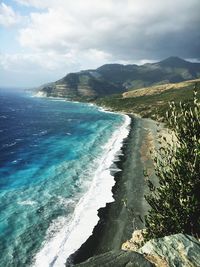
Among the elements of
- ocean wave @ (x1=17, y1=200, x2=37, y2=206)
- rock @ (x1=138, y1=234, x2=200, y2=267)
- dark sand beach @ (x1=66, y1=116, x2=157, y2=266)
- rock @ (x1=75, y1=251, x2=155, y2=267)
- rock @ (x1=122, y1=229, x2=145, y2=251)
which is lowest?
ocean wave @ (x1=17, y1=200, x2=37, y2=206)

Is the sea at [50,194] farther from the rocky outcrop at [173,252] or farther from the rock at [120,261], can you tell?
the rock at [120,261]

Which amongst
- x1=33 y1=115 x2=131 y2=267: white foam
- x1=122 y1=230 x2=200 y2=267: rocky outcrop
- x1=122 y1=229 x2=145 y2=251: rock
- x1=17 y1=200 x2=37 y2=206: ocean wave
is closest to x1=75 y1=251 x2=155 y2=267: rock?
x1=122 y1=230 x2=200 y2=267: rocky outcrop

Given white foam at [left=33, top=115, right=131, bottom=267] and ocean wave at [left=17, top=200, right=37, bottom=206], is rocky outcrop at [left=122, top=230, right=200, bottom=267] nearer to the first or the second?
white foam at [left=33, top=115, right=131, bottom=267]

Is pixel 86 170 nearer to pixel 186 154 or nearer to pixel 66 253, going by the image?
pixel 66 253

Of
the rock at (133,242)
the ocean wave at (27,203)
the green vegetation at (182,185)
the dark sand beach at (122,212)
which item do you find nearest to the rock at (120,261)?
the dark sand beach at (122,212)

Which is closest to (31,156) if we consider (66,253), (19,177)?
(19,177)

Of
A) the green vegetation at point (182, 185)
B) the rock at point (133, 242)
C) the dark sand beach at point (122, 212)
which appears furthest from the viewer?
the dark sand beach at point (122, 212)

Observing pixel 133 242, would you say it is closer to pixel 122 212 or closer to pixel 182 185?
pixel 122 212
